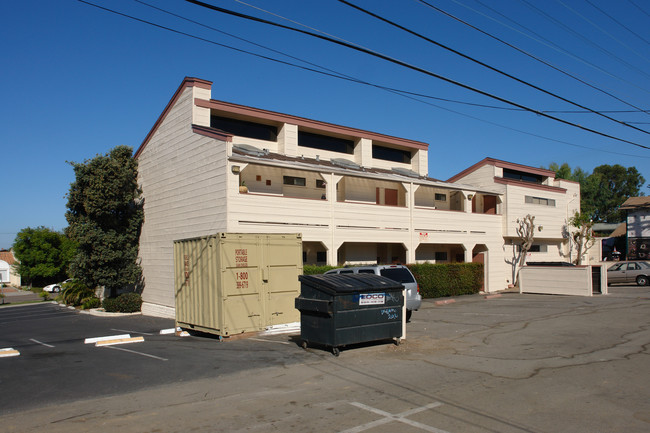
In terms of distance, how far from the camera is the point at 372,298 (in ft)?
36.2

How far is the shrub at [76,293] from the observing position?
99.0 ft

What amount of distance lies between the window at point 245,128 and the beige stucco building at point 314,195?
0.24ft

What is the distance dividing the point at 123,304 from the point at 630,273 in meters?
30.3

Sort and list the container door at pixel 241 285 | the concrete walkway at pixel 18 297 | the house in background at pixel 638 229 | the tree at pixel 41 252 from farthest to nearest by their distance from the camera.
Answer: the tree at pixel 41 252
the house in background at pixel 638 229
the concrete walkway at pixel 18 297
the container door at pixel 241 285

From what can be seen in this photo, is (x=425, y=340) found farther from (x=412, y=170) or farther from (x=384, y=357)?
(x=412, y=170)

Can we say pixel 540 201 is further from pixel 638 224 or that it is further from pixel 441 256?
pixel 638 224

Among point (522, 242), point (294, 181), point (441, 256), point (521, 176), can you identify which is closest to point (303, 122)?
point (294, 181)

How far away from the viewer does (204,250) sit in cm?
1372

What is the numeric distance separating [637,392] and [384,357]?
460 cm

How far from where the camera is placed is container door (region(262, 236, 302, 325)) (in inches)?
553

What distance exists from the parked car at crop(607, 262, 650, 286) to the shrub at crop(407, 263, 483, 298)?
9968 mm

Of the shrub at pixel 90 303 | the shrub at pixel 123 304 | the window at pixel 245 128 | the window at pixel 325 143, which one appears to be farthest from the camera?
the window at pixel 325 143

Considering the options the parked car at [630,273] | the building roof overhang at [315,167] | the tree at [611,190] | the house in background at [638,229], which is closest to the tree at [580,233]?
the parked car at [630,273]

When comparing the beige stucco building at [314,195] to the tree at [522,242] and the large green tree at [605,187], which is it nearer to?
the tree at [522,242]
